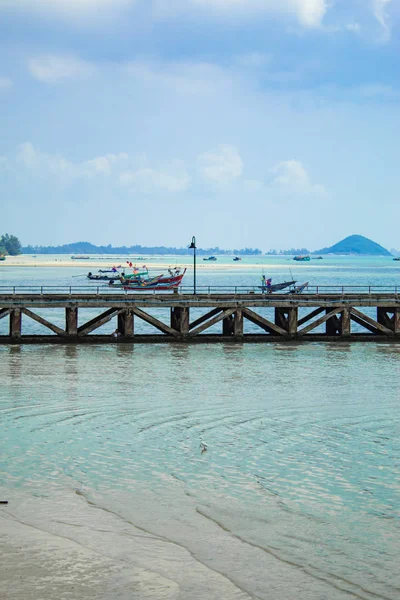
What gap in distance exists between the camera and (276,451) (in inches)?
915

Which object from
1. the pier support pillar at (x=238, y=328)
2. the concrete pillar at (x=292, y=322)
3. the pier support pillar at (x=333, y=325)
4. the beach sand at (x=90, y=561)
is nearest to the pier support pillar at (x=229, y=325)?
the pier support pillar at (x=238, y=328)

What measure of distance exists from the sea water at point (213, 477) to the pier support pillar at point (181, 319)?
12.7 metres

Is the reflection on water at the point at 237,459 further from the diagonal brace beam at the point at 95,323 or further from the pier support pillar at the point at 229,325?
the pier support pillar at the point at 229,325

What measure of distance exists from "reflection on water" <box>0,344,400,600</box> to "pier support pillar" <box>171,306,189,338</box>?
10268 millimetres

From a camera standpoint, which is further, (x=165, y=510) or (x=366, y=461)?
(x=366, y=461)

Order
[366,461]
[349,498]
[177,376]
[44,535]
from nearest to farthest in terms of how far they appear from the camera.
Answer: [44,535] < [349,498] < [366,461] < [177,376]

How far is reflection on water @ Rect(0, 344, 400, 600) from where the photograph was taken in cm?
1562

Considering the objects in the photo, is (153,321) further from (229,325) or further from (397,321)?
(397,321)

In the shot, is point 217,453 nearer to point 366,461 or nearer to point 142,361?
point 366,461

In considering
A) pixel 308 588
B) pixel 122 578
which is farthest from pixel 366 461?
pixel 122 578

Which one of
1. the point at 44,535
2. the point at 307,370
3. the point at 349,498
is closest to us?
the point at 44,535

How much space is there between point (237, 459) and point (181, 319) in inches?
1146

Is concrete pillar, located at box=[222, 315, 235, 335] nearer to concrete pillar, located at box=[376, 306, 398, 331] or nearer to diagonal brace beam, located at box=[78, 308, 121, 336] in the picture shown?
diagonal brace beam, located at box=[78, 308, 121, 336]

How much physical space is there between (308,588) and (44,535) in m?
5.30
